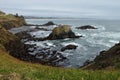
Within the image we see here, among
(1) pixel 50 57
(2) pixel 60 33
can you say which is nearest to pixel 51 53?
(1) pixel 50 57

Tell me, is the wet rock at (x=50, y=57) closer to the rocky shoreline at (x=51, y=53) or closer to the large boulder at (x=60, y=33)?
the rocky shoreline at (x=51, y=53)

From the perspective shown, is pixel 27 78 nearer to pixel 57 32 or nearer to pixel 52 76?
pixel 52 76

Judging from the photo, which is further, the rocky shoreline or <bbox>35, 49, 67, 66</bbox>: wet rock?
<bbox>35, 49, 67, 66</bbox>: wet rock

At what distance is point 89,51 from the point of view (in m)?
63.6

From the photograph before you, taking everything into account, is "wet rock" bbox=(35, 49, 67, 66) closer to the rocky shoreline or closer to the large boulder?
the rocky shoreline

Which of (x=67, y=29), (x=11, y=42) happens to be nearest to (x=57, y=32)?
(x=67, y=29)

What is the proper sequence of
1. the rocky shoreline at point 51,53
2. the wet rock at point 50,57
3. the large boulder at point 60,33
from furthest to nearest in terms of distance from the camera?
the large boulder at point 60,33
the wet rock at point 50,57
the rocky shoreline at point 51,53

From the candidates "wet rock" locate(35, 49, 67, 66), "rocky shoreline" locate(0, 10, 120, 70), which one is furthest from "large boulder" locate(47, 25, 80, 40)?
"wet rock" locate(35, 49, 67, 66)

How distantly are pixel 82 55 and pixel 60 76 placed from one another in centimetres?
4712

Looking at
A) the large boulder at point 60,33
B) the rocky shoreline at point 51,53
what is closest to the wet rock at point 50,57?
the rocky shoreline at point 51,53

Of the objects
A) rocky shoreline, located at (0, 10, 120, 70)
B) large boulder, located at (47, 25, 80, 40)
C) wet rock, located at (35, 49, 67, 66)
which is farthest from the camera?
large boulder, located at (47, 25, 80, 40)

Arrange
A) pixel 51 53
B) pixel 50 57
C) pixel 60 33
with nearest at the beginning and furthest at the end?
pixel 50 57, pixel 51 53, pixel 60 33

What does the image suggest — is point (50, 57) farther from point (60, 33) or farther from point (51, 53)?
point (60, 33)

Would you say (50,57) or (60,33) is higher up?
(50,57)
